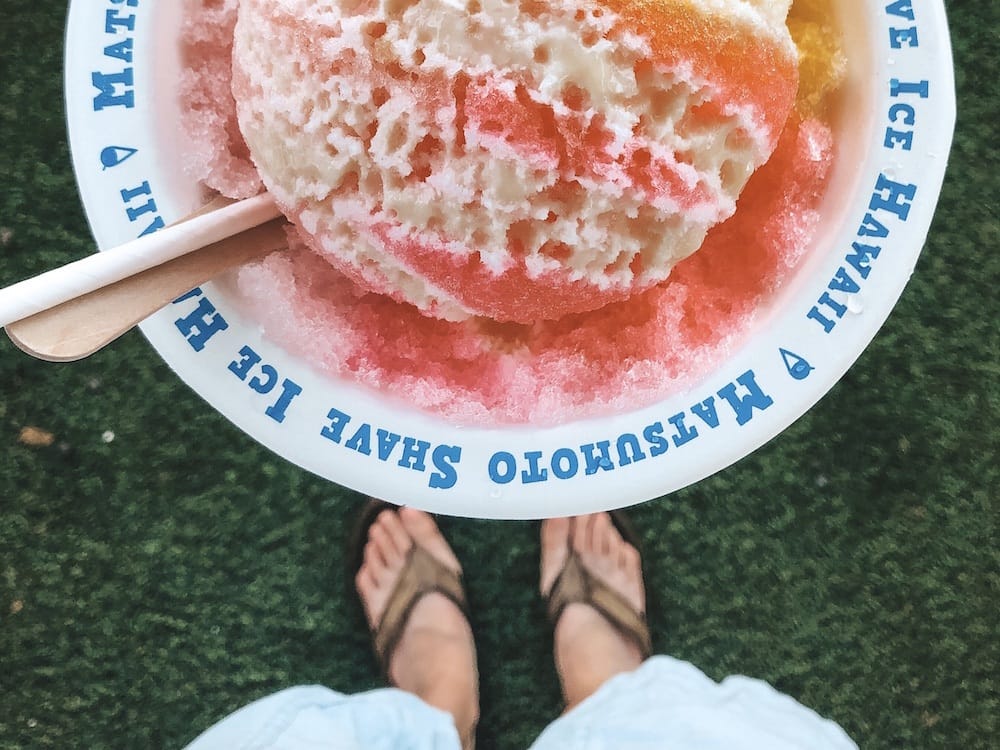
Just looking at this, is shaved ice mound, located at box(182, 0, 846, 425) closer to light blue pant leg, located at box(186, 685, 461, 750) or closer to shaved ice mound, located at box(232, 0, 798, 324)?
shaved ice mound, located at box(232, 0, 798, 324)

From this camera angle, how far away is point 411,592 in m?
1.16

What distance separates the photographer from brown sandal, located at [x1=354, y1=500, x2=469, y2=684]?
112 centimetres

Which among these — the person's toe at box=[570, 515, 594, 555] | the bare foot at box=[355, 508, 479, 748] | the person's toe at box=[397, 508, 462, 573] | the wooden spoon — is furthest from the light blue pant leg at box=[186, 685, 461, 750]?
the wooden spoon

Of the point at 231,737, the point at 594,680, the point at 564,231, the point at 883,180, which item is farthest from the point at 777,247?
the point at 231,737

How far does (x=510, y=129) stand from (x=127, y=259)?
0.26m

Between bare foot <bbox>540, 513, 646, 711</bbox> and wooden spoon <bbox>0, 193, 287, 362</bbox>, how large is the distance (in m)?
0.68

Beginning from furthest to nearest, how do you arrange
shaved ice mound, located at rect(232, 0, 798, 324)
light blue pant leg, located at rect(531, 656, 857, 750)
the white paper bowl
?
light blue pant leg, located at rect(531, 656, 857, 750), the white paper bowl, shaved ice mound, located at rect(232, 0, 798, 324)

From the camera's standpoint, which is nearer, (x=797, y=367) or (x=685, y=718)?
(x=797, y=367)

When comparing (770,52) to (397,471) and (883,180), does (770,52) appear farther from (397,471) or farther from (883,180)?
(397,471)

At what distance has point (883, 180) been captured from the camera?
59 cm

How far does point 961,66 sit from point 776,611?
717 millimetres

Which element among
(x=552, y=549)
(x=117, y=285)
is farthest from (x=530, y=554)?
(x=117, y=285)

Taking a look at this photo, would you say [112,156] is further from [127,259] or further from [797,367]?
[797,367]

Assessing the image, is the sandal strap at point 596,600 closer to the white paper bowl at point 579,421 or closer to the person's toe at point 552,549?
the person's toe at point 552,549
